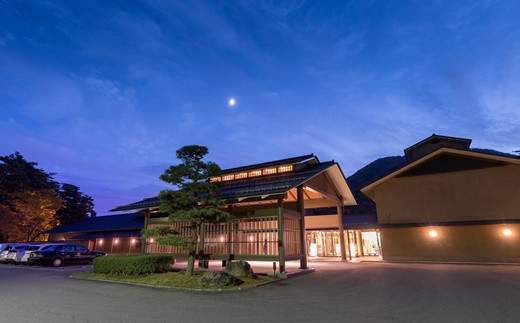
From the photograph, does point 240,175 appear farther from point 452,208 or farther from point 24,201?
point 24,201

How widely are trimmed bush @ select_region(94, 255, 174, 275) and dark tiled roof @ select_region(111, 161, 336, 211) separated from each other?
4.15 m

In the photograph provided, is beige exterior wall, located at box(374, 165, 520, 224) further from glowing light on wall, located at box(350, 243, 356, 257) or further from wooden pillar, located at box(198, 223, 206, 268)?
wooden pillar, located at box(198, 223, 206, 268)

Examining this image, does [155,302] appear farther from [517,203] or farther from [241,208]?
[517,203]

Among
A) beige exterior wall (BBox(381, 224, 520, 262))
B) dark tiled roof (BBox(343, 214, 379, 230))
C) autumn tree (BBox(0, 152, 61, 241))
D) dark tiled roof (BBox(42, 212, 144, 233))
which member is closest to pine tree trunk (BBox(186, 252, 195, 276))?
beige exterior wall (BBox(381, 224, 520, 262))

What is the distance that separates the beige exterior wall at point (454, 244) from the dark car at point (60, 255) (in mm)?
21393

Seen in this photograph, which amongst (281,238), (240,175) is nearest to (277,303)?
(281,238)

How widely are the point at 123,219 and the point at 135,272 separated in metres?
24.4

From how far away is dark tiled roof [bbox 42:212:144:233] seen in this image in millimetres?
29594

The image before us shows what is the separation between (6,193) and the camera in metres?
33.6

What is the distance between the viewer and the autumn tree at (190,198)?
37.1ft

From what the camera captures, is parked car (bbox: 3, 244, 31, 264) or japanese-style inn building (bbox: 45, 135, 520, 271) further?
parked car (bbox: 3, 244, 31, 264)

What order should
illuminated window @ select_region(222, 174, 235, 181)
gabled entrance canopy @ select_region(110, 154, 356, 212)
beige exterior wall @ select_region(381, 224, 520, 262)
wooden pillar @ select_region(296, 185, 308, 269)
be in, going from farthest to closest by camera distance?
illuminated window @ select_region(222, 174, 235, 181) → beige exterior wall @ select_region(381, 224, 520, 262) → wooden pillar @ select_region(296, 185, 308, 269) → gabled entrance canopy @ select_region(110, 154, 356, 212)

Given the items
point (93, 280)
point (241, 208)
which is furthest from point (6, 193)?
point (241, 208)

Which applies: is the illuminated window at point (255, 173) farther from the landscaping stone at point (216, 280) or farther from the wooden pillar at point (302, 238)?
the landscaping stone at point (216, 280)
